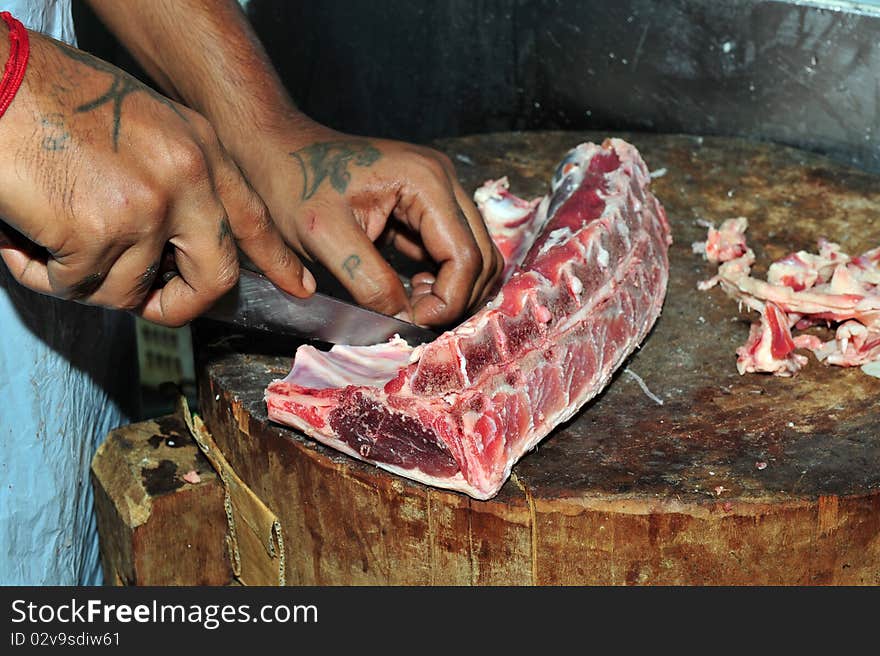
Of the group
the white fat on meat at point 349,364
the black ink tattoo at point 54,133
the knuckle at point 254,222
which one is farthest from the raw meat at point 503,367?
the black ink tattoo at point 54,133

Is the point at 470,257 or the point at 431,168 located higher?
the point at 431,168

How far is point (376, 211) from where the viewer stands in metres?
2.86

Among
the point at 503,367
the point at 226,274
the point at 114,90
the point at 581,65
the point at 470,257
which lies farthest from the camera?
the point at 581,65

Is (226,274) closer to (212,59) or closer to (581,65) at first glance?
(212,59)

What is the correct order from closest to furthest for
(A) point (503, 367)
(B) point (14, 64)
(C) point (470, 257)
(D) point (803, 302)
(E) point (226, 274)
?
(B) point (14, 64) < (E) point (226, 274) < (A) point (503, 367) < (C) point (470, 257) < (D) point (803, 302)

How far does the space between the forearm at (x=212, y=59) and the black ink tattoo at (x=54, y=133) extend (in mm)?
933

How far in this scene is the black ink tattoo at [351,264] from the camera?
269 centimetres

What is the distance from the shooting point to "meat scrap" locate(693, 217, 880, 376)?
280 centimetres

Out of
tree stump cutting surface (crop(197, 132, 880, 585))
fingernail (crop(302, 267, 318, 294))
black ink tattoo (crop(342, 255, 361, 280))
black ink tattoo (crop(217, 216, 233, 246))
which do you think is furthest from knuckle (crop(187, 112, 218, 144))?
tree stump cutting surface (crop(197, 132, 880, 585))

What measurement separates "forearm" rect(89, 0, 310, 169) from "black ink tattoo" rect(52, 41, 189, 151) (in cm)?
76

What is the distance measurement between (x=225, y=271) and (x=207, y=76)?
3.01ft

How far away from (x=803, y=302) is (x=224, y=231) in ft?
4.83

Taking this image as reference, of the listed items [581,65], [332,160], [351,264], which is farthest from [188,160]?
[581,65]

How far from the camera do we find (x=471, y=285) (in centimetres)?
281
